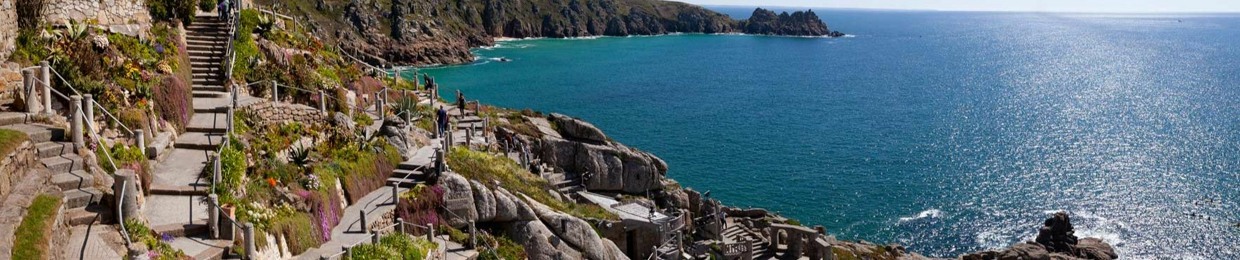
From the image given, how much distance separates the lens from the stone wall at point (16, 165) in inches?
666

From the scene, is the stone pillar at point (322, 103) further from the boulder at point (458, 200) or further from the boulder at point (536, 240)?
the boulder at point (536, 240)

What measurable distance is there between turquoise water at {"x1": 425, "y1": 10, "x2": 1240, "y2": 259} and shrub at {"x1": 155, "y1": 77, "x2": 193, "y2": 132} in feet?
132

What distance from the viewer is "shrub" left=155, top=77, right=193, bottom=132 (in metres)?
25.8

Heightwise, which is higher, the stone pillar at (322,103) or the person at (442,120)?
the stone pillar at (322,103)

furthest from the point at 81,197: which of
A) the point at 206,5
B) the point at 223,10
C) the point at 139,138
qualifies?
the point at 206,5

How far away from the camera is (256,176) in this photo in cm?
2333

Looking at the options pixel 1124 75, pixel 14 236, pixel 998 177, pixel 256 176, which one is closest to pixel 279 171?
pixel 256 176

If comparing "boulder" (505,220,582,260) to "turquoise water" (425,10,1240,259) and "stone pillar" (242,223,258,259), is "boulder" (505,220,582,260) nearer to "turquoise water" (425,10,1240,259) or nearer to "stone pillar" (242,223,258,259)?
"stone pillar" (242,223,258,259)

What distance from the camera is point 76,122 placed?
778 inches

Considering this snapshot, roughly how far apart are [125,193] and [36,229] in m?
2.44

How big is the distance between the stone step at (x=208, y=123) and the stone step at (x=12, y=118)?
5.40 metres

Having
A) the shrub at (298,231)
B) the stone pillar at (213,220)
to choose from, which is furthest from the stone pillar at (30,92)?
the shrub at (298,231)

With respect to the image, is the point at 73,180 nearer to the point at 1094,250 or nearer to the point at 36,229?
the point at 36,229

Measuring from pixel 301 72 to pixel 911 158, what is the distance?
186 ft
